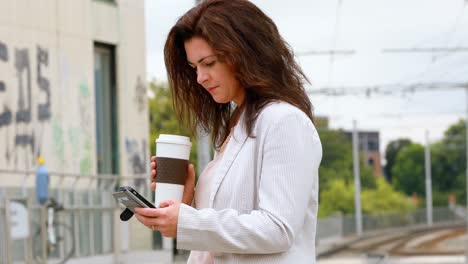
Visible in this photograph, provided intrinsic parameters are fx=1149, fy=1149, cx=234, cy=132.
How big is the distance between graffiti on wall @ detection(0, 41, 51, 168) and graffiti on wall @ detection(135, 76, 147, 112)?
322cm

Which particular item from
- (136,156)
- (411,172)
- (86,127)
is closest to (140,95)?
(136,156)

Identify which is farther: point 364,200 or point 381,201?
point 381,201

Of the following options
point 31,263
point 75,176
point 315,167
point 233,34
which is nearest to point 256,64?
point 233,34

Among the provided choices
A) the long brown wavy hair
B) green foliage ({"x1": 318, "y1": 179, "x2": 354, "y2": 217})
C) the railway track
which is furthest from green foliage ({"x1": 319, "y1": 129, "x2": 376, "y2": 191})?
the long brown wavy hair

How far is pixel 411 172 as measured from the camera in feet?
333

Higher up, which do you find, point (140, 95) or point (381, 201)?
point (140, 95)

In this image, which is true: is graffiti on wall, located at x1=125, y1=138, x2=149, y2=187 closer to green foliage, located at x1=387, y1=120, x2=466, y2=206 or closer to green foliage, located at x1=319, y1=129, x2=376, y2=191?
green foliage, located at x1=319, y1=129, x2=376, y2=191

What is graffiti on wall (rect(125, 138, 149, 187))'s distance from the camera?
61.4ft

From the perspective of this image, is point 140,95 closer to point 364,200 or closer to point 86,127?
point 86,127

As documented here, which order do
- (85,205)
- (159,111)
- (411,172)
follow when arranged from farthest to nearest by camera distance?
(411,172), (159,111), (85,205)

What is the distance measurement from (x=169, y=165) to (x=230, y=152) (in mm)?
171

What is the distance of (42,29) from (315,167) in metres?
13.4

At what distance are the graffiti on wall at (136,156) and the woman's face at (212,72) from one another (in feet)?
50.8

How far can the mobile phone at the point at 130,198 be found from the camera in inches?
107
